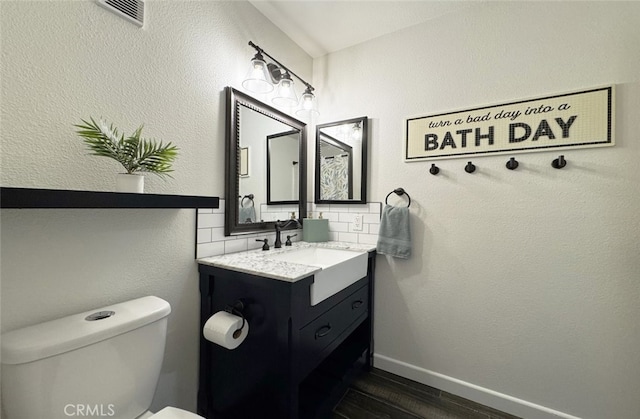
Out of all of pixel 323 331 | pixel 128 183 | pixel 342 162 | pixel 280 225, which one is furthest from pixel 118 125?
pixel 342 162

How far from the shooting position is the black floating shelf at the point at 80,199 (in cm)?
62

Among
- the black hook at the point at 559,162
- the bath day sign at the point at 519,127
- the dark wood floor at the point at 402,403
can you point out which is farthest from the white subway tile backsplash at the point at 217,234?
the black hook at the point at 559,162

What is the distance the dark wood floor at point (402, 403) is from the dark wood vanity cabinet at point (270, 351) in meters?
0.14

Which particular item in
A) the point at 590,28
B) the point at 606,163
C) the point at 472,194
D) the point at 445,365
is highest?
the point at 590,28

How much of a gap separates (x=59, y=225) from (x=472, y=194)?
6.29 feet

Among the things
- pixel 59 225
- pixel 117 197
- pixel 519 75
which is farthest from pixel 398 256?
A: pixel 59 225

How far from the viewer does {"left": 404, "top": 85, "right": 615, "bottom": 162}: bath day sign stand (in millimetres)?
1215

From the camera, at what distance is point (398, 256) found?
1618mm

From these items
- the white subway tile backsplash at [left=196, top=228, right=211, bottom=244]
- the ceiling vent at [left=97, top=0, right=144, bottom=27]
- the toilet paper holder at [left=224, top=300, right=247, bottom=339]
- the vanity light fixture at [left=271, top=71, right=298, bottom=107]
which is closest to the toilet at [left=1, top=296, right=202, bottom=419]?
the toilet paper holder at [left=224, top=300, right=247, bottom=339]

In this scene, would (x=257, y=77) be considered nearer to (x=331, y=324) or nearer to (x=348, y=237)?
(x=348, y=237)

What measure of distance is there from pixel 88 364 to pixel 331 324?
2.99 feet

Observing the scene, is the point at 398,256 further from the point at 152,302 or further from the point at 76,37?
the point at 76,37

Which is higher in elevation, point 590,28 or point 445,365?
→ point 590,28

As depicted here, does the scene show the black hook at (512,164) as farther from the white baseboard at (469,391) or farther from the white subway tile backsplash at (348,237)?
the white baseboard at (469,391)
